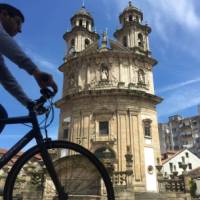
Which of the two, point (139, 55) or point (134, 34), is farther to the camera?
point (134, 34)

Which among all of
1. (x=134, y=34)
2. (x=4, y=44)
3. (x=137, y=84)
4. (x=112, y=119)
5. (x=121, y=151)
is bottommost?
(x=4, y=44)

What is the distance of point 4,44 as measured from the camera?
271 cm

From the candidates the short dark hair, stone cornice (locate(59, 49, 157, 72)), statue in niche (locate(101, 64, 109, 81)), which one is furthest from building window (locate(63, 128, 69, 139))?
the short dark hair

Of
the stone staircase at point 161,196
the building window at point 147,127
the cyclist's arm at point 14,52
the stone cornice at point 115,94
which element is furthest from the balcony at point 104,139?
the cyclist's arm at point 14,52

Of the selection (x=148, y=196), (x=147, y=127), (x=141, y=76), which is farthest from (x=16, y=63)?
(x=141, y=76)

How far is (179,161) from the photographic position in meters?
55.3

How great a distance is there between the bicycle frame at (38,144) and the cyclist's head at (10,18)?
0.98 metres

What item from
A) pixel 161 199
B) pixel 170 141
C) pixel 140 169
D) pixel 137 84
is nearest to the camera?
pixel 161 199

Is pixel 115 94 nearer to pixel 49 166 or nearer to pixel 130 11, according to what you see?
pixel 130 11

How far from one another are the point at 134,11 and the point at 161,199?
23.7m

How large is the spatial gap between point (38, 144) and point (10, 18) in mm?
1448

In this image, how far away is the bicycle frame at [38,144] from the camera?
3070 mm

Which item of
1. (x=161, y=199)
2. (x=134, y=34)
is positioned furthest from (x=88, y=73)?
(x=161, y=199)

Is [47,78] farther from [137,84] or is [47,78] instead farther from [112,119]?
[137,84]
